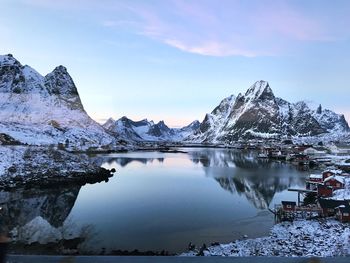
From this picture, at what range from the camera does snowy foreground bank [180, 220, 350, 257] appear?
62.2 feet

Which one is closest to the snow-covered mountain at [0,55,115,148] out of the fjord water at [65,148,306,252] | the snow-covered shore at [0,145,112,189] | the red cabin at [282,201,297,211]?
the snow-covered shore at [0,145,112,189]

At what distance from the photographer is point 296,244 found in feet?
67.9

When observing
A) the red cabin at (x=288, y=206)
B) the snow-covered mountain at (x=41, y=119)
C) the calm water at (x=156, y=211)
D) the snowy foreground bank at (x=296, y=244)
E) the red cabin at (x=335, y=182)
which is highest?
the snow-covered mountain at (x=41, y=119)

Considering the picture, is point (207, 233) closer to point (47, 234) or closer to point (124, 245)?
point (124, 245)

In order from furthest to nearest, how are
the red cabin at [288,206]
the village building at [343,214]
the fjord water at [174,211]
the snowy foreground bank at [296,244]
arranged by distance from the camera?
1. the red cabin at [288,206]
2. the village building at [343,214]
3. the fjord water at [174,211]
4. the snowy foreground bank at [296,244]

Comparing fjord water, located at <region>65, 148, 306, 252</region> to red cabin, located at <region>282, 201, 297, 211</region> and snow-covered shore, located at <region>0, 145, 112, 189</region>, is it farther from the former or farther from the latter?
snow-covered shore, located at <region>0, 145, 112, 189</region>

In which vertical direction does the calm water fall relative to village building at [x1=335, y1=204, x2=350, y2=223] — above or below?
below

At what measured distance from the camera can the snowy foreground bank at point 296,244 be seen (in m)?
19.0

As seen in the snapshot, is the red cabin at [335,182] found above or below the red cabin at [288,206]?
above

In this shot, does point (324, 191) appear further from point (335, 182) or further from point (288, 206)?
point (288, 206)

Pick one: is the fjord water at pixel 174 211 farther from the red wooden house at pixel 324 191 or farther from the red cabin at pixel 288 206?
the red wooden house at pixel 324 191

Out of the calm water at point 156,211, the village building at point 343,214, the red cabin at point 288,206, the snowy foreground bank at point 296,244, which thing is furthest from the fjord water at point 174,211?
the village building at point 343,214

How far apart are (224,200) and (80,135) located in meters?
135

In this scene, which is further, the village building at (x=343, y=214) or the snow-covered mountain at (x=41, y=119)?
the snow-covered mountain at (x=41, y=119)
